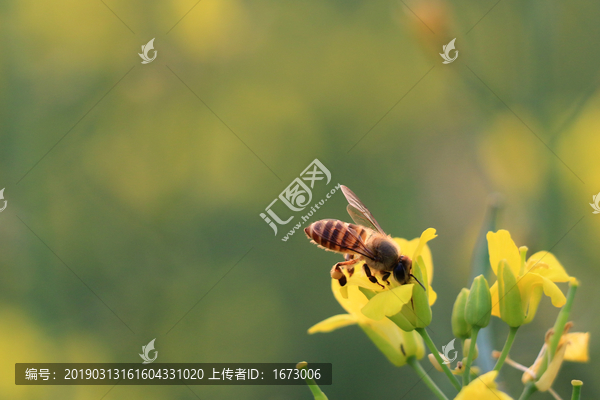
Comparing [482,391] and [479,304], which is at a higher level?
[479,304]

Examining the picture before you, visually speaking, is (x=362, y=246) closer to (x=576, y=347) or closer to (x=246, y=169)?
(x=576, y=347)

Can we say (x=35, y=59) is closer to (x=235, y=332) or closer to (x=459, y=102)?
(x=235, y=332)

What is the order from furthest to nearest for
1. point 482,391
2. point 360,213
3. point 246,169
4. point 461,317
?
point 246,169 → point 360,213 → point 461,317 → point 482,391

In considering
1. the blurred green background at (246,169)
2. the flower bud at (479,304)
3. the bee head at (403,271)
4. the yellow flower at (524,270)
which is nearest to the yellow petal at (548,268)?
the yellow flower at (524,270)

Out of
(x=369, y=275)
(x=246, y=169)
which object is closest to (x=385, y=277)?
(x=369, y=275)

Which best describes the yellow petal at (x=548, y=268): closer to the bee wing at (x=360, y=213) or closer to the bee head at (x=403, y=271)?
the bee head at (x=403, y=271)

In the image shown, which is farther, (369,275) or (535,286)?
(369,275)

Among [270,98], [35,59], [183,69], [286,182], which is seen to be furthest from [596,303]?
[35,59]

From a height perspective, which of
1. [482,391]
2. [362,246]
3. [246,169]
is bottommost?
[482,391]
